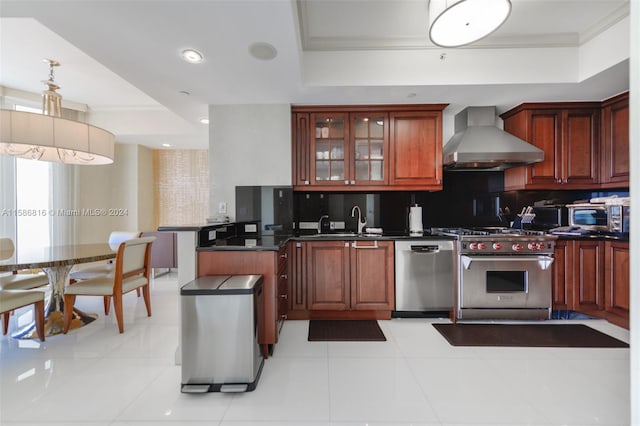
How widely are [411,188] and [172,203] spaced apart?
4435 mm

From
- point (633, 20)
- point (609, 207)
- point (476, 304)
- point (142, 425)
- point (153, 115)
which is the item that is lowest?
point (142, 425)

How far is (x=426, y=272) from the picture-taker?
9.19 ft

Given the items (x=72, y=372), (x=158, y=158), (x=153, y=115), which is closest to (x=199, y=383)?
(x=72, y=372)

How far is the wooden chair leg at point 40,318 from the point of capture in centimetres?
235

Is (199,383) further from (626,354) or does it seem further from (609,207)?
(609,207)

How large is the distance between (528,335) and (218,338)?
8.77ft

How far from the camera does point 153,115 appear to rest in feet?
13.8

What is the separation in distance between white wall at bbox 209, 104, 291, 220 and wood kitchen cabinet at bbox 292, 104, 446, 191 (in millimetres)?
146

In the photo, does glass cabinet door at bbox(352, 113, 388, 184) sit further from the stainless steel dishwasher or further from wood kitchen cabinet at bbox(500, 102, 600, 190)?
wood kitchen cabinet at bbox(500, 102, 600, 190)

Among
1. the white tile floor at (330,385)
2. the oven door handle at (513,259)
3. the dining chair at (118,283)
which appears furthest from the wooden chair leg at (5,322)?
the oven door handle at (513,259)

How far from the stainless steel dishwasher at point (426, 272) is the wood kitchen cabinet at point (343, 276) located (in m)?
0.11

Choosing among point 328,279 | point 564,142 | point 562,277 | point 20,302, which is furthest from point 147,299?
point 564,142

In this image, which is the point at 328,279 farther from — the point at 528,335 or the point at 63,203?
the point at 63,203

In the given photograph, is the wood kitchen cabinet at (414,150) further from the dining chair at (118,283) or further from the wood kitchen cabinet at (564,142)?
the dining chair at (118,283)
